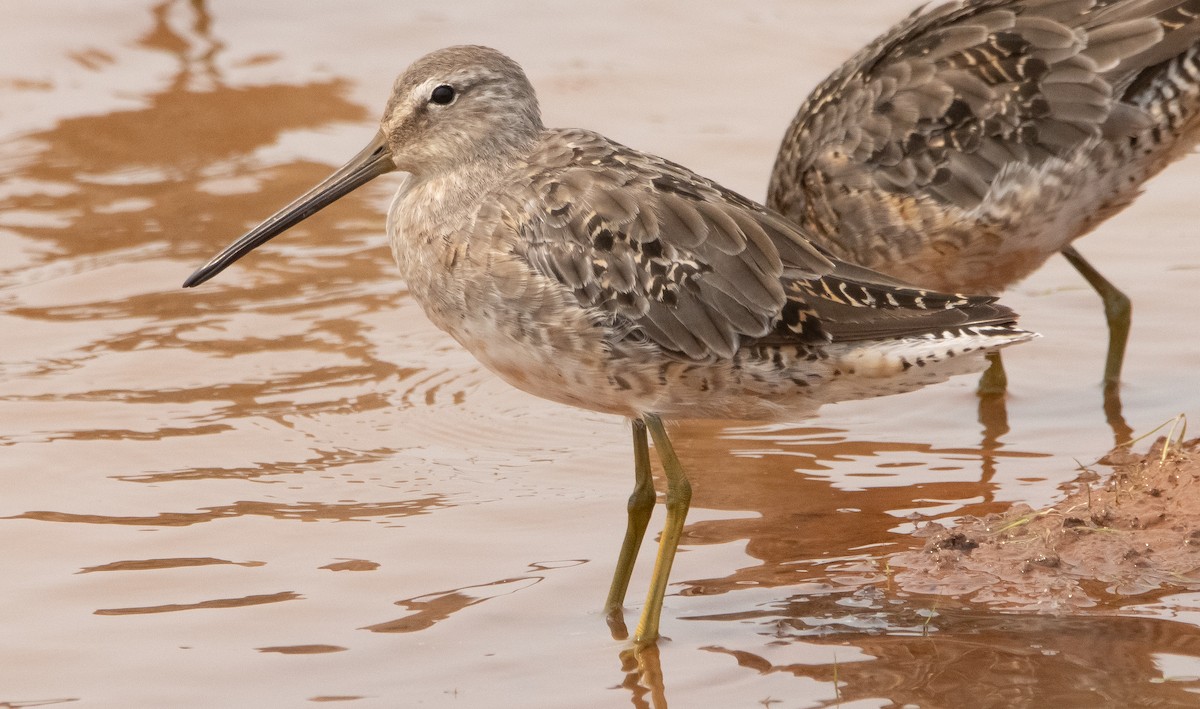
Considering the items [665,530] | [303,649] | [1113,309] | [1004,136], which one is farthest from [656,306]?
[1113,309]

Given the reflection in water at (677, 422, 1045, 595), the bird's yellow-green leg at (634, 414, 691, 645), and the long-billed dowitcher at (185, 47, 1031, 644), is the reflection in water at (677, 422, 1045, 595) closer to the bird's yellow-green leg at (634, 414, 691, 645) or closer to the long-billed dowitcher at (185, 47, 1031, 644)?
the bird's yellow-green leg at (634, 414, 691, 645)

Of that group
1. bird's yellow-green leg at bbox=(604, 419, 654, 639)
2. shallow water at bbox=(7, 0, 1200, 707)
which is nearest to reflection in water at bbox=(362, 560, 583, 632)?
shallow water at bbox=(7, 0, 1200, 707)

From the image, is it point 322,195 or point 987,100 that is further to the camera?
point 987,100

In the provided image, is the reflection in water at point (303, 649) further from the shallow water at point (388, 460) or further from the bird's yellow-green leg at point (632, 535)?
the bird's yellow-green leg at point (632, 535)

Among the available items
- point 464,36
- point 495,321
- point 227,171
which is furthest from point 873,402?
point 464,36

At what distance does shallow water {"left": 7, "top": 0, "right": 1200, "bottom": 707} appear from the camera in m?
4.54

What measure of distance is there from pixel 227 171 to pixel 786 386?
5.11m

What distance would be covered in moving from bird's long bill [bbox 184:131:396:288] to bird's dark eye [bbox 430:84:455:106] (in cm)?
23

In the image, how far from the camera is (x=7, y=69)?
32.6ft

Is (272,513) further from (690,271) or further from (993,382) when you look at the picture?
(993,382)

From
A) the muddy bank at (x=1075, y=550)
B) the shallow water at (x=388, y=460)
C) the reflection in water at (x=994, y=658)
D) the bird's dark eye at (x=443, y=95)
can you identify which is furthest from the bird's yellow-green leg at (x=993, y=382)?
the bird's dark eye at (x=443, y=95)

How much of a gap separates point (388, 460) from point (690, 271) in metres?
1.84

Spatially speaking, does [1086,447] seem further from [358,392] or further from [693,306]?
[358,392]

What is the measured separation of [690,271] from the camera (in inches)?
187
